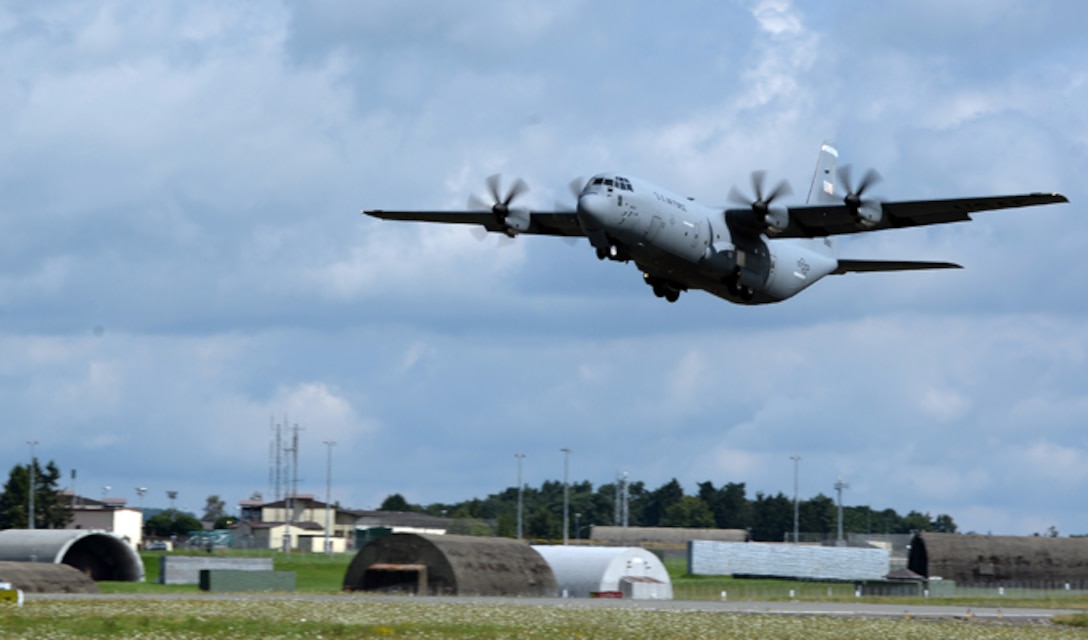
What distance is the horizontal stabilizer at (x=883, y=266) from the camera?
55.5m

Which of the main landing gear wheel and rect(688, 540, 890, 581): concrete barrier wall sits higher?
the main landing gear wheel

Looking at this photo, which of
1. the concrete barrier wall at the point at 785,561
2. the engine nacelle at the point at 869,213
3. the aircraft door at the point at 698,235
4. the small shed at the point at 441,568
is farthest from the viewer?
the concrete barrier wall at the point at 785,561

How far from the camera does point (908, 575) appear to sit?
9706 centimetres

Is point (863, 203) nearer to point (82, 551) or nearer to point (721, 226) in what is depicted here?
point (721, 226)

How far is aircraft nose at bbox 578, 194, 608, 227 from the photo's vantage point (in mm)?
46406

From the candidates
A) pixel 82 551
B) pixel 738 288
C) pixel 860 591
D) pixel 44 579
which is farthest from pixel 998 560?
pixel 44 579

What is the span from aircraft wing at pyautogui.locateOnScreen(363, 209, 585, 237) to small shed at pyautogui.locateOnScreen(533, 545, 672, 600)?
25882 millimetres

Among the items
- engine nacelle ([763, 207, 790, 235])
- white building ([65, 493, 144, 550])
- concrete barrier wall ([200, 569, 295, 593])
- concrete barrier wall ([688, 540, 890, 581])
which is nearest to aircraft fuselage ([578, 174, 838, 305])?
engine nacelle ([763, 207, 790, 235])

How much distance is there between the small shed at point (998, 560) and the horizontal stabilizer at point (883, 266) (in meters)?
47.4

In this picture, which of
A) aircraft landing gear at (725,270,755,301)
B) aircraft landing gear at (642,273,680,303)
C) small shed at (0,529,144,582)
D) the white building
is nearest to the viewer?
aircraft landing gear at (725,270,755,301)

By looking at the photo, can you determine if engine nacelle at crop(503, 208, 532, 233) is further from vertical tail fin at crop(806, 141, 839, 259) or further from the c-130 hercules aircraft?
vertical tail fin at crop(806, 141, 839, 259)

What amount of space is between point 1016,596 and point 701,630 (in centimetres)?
6346

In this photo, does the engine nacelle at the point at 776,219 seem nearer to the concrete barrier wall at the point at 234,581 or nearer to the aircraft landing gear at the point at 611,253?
the aircraft landing gear at the point at 611,253

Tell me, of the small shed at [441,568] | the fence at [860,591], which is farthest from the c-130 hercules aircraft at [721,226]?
the fence at [860,591]
